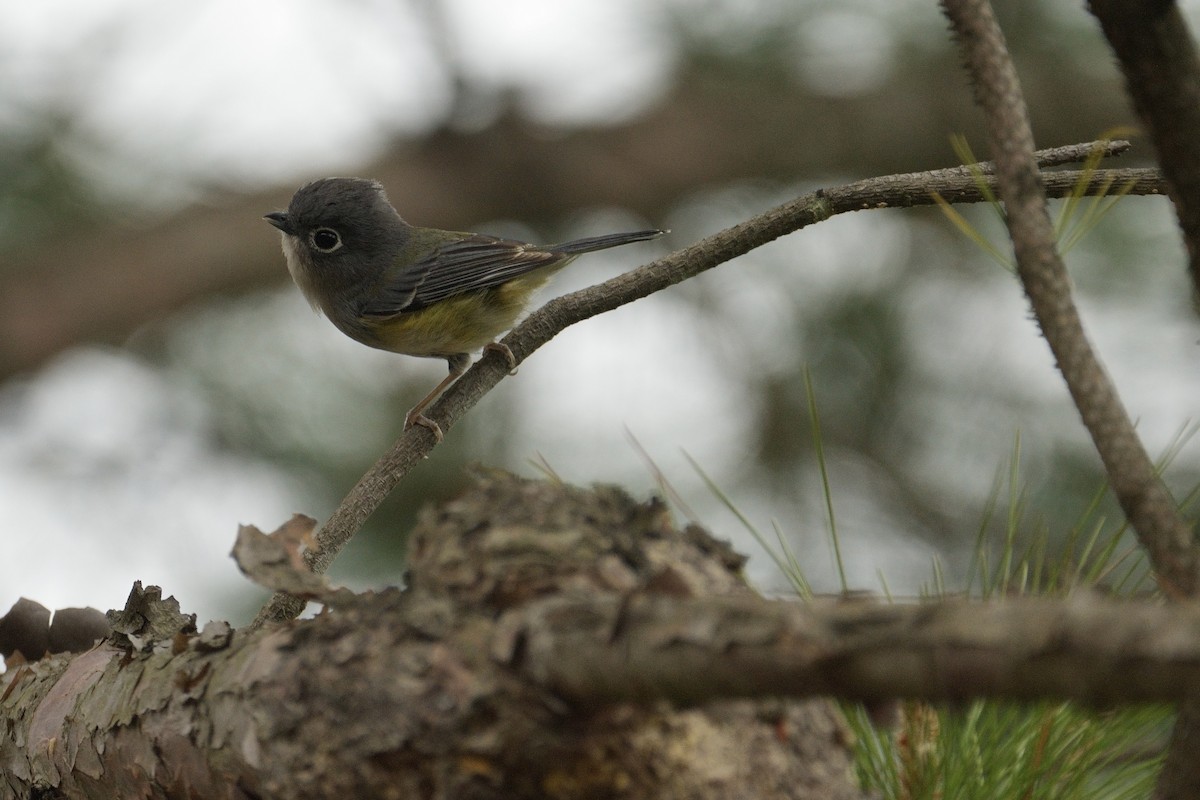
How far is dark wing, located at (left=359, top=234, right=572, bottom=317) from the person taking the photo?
13.9 ft

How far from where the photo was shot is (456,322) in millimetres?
4184

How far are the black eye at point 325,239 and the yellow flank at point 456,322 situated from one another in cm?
34

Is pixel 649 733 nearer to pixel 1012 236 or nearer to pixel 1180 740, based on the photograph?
pixel 1180 740

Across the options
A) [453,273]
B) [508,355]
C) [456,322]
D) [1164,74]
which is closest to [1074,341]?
[1164,74]

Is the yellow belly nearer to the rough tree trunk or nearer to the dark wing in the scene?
the dark wing

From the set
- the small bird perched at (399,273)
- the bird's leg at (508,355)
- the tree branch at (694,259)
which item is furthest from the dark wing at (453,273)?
the tree branch at (694,259)

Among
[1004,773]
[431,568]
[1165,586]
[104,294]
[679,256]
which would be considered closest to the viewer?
[1165,586]

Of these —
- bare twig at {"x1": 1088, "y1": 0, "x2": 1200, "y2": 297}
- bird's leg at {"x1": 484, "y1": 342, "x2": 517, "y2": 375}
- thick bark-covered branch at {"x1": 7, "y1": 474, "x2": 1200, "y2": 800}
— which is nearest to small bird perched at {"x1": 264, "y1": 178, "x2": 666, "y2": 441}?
bird's leg at {"x1": 484, "y1": 342, "x2": 517, "y2": 375}

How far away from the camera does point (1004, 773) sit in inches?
58.2

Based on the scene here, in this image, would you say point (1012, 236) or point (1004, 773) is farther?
point (1004, 773)

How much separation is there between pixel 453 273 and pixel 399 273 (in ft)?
0.74

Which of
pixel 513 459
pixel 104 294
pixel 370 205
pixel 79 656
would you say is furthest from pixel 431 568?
pixel 104 294

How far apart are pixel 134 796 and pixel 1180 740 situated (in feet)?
4.12

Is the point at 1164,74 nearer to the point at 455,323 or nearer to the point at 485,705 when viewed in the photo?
the point at 485,705
